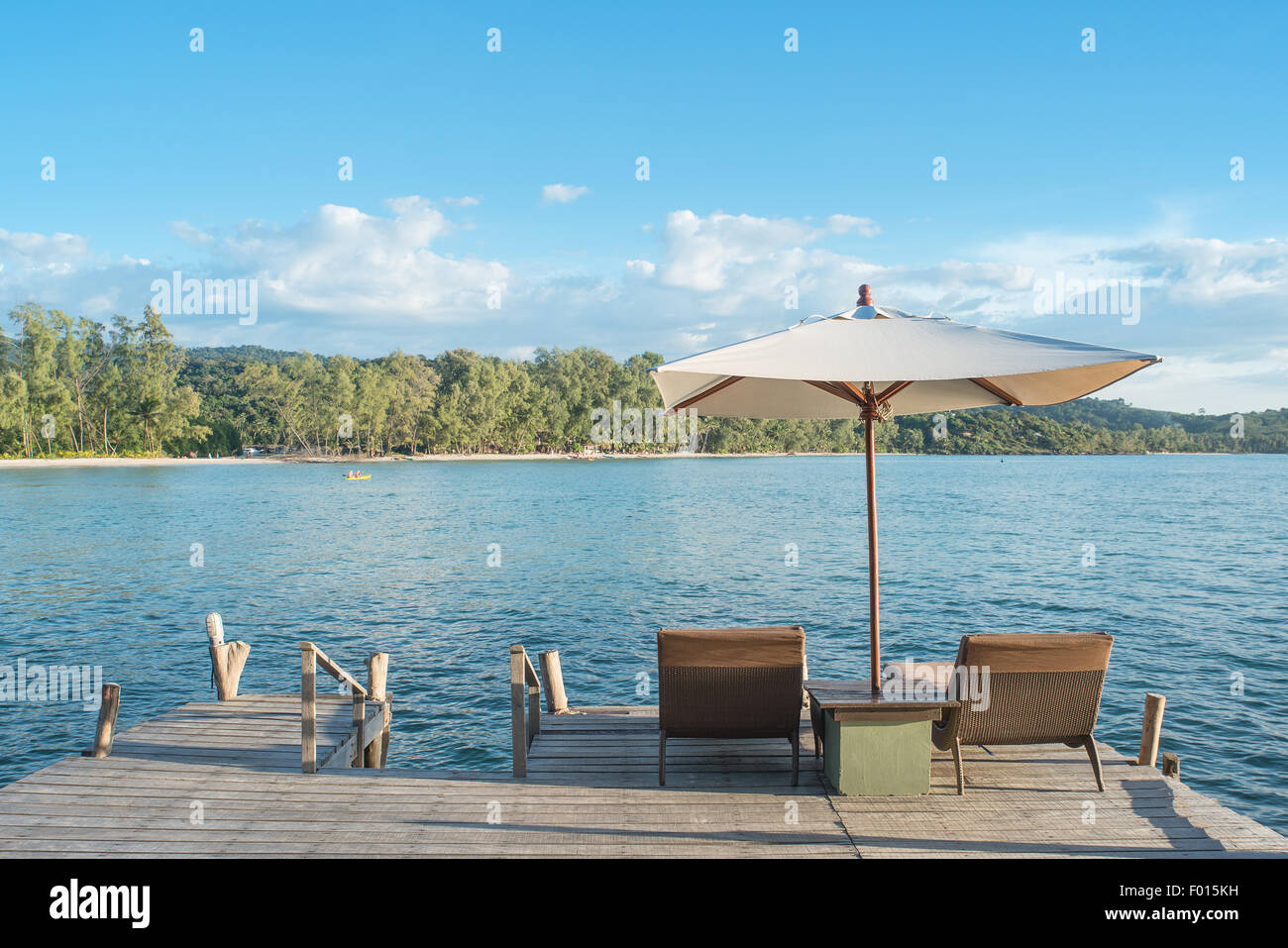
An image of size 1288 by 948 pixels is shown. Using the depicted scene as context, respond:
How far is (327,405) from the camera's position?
104 meters

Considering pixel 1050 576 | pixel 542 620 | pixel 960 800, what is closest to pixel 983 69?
pixel 1050 576

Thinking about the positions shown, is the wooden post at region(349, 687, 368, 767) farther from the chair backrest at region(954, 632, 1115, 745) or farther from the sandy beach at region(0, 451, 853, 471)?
the sandy beach at region(0, 451, 853, 471)

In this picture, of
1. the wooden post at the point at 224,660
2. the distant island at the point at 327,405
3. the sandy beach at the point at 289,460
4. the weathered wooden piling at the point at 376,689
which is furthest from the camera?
the distant island at the point at 327,405

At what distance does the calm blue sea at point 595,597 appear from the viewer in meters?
11.4

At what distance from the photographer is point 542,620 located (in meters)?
17.7

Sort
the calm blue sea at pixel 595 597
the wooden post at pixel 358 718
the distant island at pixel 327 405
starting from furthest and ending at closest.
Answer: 1. the distant island at pixel 327 405
2. the calm blue sea at pixel 595 597
3. the wooden post at pixel 358 718

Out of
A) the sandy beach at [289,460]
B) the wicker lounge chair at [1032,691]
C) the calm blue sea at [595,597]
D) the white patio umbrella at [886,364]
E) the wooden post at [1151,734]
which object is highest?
the sandy beach at [289,460]

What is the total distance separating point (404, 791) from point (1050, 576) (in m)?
23.1

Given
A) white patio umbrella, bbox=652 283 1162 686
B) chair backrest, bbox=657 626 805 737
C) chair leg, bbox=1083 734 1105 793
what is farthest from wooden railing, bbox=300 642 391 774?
chair leg, bbox=1083 734 1105 793

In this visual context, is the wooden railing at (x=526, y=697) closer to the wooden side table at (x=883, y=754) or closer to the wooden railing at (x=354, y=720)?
the wooden railing at (x=354, y=720)

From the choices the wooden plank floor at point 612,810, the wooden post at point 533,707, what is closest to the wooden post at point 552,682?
the wooden post at point 533,707

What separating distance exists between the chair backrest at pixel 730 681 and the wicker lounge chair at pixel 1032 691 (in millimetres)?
1035

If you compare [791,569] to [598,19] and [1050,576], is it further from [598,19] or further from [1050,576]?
[598,19]

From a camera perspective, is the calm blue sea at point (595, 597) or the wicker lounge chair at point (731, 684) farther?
the calm blue sea at point (595, 597)
